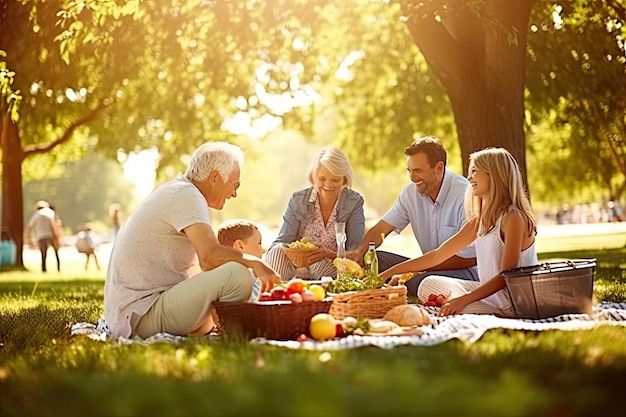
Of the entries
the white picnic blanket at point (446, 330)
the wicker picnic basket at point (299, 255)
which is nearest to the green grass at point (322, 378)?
the white picnic blanket at point (446, 330)

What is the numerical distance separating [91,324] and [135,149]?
19853 millimetres

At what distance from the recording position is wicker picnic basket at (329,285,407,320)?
7.38 meters

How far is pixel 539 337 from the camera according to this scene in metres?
5.92

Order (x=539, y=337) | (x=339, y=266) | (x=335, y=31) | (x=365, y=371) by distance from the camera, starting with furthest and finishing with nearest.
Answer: (x=335, y=31), (x=339, y=266), (x=539, y=337), (x=365, y=371)

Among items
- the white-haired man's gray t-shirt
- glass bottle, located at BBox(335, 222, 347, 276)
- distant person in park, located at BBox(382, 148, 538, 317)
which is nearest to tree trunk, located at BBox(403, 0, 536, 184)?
glass bottle, located at BBox(335, 222, 347, 276)

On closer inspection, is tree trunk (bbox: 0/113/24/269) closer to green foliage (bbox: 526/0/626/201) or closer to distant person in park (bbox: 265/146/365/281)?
green foliage (bbox: 526/0/626/201)

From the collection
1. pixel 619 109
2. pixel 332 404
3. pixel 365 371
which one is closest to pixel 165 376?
pixel 365 371

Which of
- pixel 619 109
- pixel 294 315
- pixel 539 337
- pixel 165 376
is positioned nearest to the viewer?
pixel 165 376

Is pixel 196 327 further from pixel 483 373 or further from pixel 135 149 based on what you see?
pixel 135 149

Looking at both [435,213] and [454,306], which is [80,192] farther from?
[454,306]

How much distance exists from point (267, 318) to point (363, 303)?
1140 mm

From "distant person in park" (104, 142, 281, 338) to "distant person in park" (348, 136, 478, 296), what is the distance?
2.65 metres

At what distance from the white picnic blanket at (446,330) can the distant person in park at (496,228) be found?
0.44 metres

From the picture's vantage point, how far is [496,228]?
7.80 m
